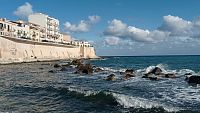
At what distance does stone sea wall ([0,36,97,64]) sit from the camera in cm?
7906

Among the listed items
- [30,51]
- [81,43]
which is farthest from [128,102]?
[81,43]

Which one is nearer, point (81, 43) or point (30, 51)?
point (30, 51)

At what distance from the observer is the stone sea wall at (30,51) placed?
79062mm

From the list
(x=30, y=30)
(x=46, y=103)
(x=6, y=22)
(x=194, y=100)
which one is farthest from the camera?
(x=30, y=30)

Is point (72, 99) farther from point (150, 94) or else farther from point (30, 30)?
point (30, 30)

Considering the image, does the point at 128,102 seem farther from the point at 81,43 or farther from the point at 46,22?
the point at 81,43

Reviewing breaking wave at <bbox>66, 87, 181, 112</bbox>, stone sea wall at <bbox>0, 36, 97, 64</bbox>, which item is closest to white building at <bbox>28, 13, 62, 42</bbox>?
stone sea wall at <bbox>0, 36, 97, 64</bbox>

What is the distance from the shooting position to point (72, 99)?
21906 mm

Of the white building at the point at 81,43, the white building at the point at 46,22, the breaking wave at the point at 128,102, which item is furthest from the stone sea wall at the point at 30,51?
the breaking wave at the point at 128,102

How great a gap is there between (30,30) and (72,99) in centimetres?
9288

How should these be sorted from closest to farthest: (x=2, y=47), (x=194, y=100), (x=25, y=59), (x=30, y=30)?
(x=194, y=100), (x=2, y=47), (x=25, y=59), (x=30, y=30)

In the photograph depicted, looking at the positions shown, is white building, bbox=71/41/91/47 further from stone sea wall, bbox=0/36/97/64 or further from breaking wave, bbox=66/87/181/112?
breaking wave, bbox=66/87/181/112

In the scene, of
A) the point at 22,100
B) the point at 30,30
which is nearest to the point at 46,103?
the point at 22,100

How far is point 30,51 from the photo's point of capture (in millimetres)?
96500
